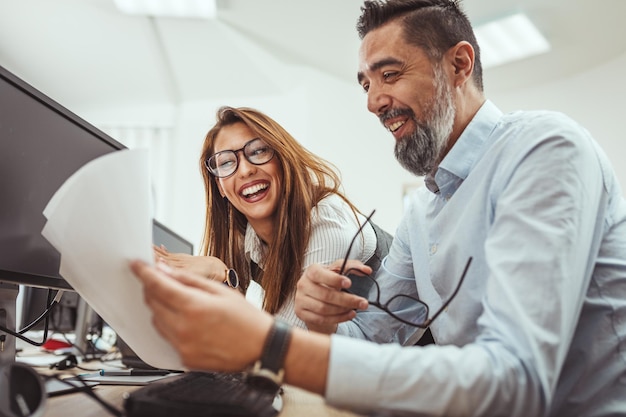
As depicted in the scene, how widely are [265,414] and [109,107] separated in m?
4.60

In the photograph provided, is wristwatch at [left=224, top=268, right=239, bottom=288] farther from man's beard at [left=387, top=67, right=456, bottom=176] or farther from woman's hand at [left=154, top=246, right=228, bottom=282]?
man's beard at [left=387, top=67, right=456, bottom=176]

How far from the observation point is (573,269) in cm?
63

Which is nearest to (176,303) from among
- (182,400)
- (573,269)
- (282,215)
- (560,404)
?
(182,400)

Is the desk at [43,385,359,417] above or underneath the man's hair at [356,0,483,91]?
underneath

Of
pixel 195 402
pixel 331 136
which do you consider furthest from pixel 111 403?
pixel 331 136

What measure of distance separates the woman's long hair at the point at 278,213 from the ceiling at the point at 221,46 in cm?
213

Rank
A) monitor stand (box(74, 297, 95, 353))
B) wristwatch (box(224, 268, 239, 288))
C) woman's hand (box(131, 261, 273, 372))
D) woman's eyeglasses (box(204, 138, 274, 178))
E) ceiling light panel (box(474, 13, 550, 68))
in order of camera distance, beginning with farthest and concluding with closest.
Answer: ceiling light panel (box(474, 13, 550, 68)), monitor stand (box(74, 297, 95, 353)), woman's eyeglasses (box(204, 138, 274, 178)), wristwatch (box(224, 268, 239, 288)), woman's hand (box(131, 261, 273, 372))

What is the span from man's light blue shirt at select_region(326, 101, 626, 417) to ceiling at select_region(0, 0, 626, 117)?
273cm

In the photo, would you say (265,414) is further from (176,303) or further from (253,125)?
(253,125)

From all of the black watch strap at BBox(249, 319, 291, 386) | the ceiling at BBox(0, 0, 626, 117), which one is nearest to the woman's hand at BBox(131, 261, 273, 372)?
the black watch strap at BBox(249, 319, 291, 386)

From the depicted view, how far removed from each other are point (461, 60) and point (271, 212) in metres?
0.73

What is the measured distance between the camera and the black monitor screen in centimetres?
86

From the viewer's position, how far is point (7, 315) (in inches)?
40.1

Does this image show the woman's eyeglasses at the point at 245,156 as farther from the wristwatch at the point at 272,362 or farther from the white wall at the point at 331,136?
the white wall at the point at 331,136
